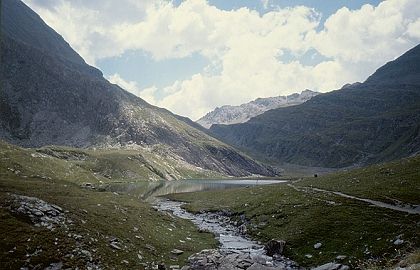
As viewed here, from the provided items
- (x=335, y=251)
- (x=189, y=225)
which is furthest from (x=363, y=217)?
(x=189, y=225)

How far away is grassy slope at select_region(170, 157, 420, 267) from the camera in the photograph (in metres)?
33.0

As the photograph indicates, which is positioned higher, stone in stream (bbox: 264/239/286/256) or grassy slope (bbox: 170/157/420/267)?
grassy slope (bbox: 170/157/420/267)

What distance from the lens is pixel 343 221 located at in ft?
135

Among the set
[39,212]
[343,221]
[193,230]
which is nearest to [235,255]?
[343,221]

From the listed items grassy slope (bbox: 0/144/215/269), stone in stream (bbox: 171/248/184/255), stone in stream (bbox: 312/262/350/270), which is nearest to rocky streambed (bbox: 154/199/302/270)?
stone in stream (bbox: 171/248/184/255)

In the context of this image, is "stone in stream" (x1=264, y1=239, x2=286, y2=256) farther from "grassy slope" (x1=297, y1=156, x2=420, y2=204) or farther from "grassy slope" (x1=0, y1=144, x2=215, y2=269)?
"grassy slope" (x1=297, y1=156, x2=420, y2=204)

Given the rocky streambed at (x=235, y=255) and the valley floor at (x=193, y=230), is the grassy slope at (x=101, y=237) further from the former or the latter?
the rocky streambed at (x=235, y=255)

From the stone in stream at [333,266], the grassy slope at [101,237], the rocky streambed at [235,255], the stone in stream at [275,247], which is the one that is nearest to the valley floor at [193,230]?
the grassy slope at [101,237]

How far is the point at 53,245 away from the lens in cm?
2658

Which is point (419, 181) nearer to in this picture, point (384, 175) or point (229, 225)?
point (384, 175)

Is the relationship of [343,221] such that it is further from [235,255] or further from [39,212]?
[39,212]

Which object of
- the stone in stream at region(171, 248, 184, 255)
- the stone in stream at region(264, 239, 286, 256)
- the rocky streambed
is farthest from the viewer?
the stone in stream at region(264, 239, 286, 256)

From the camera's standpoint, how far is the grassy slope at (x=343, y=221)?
33031mm

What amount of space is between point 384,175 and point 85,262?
6008cm
